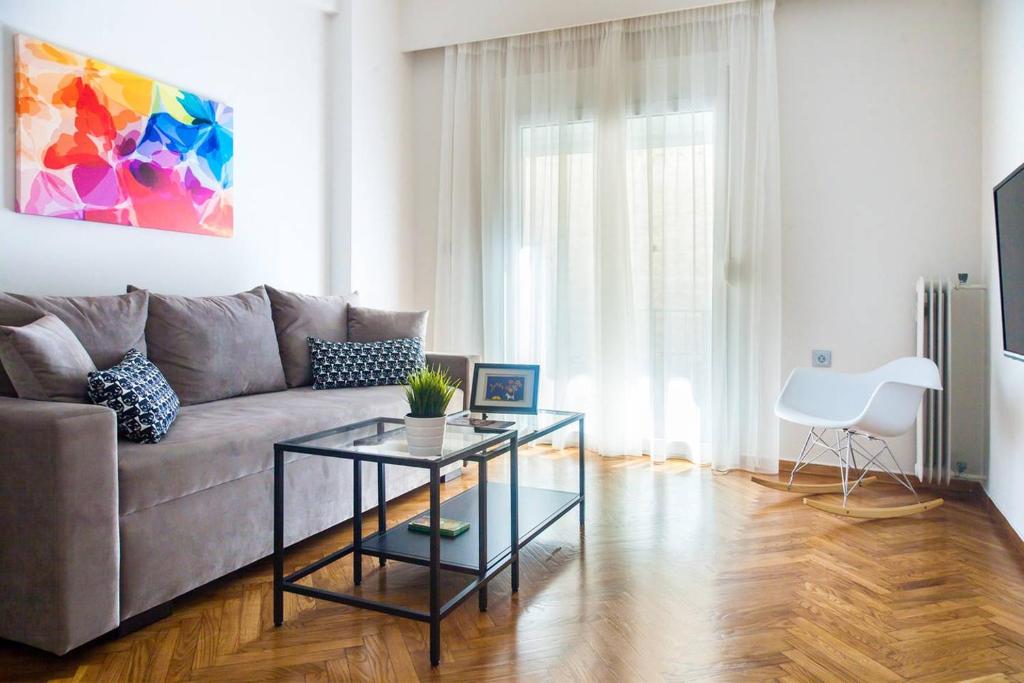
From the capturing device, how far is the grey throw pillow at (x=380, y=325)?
3.76m

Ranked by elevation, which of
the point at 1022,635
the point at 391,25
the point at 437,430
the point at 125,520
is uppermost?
the point at 391,25

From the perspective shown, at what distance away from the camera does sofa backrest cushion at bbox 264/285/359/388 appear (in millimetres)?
3447

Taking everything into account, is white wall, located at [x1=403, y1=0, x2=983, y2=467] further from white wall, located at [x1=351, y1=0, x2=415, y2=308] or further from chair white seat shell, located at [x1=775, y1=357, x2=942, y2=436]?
white wall, located at [x1=351, y1=0, x2=415, y2=308]

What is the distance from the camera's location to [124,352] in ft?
8.43

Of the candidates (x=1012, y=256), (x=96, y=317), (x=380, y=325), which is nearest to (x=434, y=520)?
(x=96, y=317)

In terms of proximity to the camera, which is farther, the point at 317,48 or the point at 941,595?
the point at 317,48

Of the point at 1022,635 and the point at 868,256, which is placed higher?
the point at 868,256

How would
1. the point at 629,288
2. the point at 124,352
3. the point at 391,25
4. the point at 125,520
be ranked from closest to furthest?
1. the point at 125,520
2. the point at 124,352
3. the point at 629,288
4. the point at 391,25

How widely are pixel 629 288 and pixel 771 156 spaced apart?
3.69 ft

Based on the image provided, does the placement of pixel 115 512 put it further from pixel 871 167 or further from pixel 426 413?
pixel 871 167

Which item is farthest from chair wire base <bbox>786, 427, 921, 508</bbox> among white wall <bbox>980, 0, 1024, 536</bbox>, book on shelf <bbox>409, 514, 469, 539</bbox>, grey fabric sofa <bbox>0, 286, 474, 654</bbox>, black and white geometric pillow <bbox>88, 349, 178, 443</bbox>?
black and white geometric pillow <bbox>88, 349, 178, 443</bbox>

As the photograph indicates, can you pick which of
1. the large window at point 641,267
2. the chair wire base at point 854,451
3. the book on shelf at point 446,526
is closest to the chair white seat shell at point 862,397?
the chair wire base at point 854,451

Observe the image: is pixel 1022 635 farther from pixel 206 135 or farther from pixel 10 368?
pixel 206 135

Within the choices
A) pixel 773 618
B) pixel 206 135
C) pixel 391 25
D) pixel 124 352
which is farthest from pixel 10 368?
pixel 391 25
